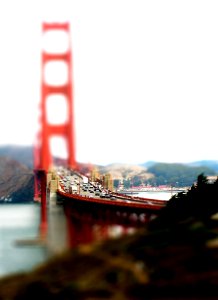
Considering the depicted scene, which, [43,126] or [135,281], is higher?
[43,126]

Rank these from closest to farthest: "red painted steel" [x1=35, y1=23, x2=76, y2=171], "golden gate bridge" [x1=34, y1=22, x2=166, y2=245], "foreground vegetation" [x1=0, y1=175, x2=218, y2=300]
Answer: "foreground vegetation" [x1=0, y1=175, x2=218, y2=300], "golden gate bridge" [x1=34, y1=22, x2=166, y2=245], "red painted steel" [x1=35, y1=23, x2=76, y2=171]

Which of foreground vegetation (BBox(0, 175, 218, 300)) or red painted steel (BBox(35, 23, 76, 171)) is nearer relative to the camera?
foreground vegetation (BBox(0, 175, 218, 300))

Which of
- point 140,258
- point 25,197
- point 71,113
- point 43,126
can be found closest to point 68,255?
point 140,258

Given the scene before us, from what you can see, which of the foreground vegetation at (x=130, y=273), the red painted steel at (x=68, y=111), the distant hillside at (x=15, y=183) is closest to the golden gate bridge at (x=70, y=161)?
the red painted steel at (x=68, y=111)

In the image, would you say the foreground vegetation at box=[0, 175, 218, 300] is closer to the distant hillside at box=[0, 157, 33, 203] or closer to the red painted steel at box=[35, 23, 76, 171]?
the red painted steel at box=[35, 23, 76, 171]

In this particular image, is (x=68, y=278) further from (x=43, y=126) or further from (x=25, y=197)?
(x=25, y=197)

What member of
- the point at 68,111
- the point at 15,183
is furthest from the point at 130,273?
the point at 15,183

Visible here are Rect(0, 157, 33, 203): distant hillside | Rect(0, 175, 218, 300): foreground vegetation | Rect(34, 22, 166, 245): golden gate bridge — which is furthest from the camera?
Rect(0, 157, 33, 203): distant hillside

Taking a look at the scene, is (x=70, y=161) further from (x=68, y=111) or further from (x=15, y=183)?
(x=15, y=183)

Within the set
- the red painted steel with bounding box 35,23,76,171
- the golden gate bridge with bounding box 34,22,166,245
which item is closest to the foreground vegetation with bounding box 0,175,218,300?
the golden gate bridge with bounding box 34,22,166,245
